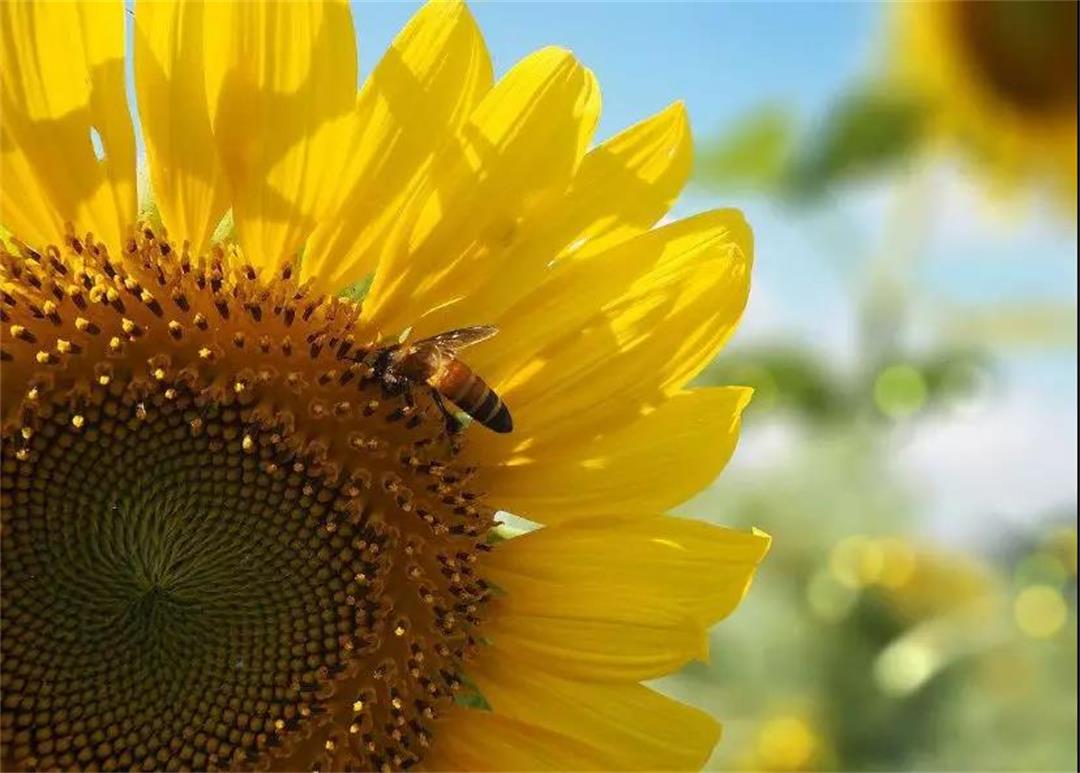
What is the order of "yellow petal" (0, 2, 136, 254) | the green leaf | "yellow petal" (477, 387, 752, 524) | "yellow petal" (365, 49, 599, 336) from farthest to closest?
the green leaf, "yellow petal" (477, 387, 752, 524), "yellow petal" (365, 49, 599, 336), "yellow petal" (0, 2, 136, 254)

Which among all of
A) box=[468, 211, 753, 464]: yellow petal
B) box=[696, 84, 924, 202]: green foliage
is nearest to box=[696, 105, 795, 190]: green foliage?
box=[696, 84, 924, 202]: green foliage

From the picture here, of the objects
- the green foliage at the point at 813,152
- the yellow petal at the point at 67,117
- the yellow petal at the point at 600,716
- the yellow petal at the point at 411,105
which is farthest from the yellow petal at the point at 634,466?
the green foliage at the point at 813,152

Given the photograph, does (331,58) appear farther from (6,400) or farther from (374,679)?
(374,679)

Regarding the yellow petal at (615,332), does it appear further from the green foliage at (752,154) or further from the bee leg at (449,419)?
the green foliage at (752,154)

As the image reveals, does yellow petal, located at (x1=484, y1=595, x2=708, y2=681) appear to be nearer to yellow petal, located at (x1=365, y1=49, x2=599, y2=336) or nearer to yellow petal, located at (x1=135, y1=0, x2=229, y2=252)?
yellow petal, located at (x1=365, y1=49, x2=599, y2=336)

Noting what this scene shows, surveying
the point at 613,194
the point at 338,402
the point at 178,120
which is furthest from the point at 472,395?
the point at 178,120
